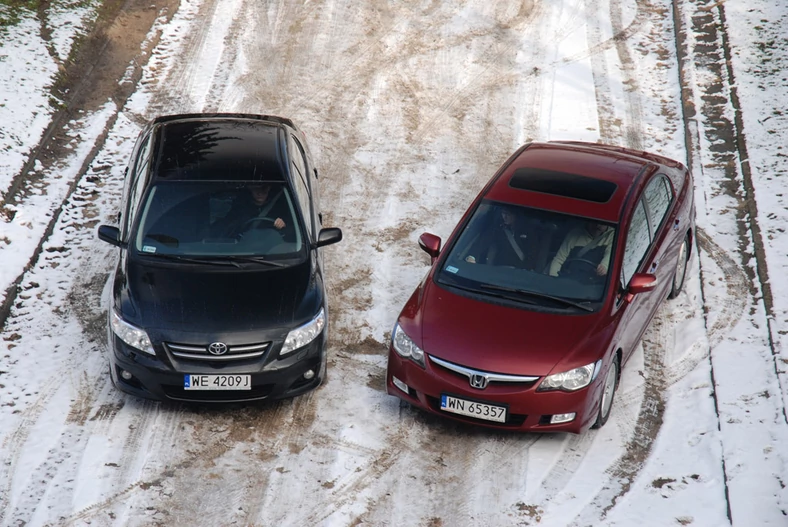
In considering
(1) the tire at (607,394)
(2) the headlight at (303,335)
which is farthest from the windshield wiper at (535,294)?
(2) the headlight at (303,335)

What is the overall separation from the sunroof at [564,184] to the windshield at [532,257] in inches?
11.0

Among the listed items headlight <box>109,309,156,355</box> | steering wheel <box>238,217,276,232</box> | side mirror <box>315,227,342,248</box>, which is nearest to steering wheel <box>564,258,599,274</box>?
side mirror <box>315,227,342,248</box>

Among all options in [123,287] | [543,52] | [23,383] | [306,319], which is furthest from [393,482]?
[543,52]

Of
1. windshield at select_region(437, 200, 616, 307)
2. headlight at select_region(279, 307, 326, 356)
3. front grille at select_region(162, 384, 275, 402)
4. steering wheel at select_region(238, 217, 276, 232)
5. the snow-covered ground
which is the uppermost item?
windshield at select_region(437, 200, 616, 307)

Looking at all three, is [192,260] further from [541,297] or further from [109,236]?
[541,297]

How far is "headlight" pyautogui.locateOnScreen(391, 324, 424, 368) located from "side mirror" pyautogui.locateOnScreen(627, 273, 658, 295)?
181 cm

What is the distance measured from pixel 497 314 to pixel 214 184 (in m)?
2.83

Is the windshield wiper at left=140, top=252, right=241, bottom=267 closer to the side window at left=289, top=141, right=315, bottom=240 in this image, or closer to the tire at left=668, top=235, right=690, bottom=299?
the side window at left=289, top=141, right=315, bottom=240

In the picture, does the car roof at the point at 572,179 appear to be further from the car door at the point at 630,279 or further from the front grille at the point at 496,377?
the front grille at the point at 496,377

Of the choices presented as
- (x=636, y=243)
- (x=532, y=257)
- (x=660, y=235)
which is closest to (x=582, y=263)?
(x=532, y=257)

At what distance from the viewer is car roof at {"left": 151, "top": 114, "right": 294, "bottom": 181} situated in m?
8.63

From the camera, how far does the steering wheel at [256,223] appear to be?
27.2 ft

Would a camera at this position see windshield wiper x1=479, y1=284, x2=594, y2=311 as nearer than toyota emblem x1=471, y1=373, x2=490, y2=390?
No

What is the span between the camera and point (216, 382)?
24.1 feet
